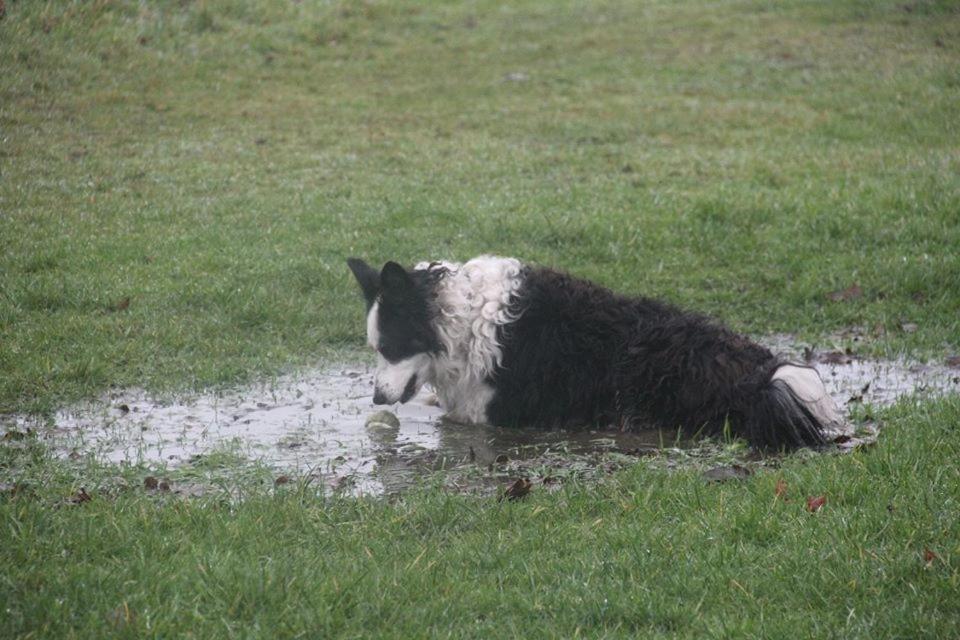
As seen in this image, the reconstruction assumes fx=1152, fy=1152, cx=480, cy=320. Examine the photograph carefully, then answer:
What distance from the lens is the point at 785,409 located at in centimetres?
718

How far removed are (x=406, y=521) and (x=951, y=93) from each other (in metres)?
15.2

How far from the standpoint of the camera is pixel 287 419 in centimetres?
811

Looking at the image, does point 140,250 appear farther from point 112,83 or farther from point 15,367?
point 112,83

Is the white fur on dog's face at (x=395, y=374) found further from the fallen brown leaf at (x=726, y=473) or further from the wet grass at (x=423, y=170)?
the fallen brown leaf at (x=726, y=473)

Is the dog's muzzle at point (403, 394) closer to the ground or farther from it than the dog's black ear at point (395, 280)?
closer to the ground

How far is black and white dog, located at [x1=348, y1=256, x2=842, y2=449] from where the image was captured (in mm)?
7840

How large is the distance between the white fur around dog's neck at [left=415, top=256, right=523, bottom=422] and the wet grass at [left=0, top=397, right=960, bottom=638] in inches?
72.9

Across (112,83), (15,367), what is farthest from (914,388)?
(112,83)

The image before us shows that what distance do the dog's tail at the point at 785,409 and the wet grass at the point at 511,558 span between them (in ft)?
2.14

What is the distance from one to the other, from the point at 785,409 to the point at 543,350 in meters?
1.82

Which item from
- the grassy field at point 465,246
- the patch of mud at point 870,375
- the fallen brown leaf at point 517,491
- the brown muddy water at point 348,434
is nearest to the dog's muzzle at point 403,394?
the brown muddy water at point 348,434

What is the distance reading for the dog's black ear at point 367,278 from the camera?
8.34m

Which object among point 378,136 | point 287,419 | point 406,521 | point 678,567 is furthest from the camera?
point 378,136

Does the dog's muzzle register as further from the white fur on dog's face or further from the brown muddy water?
the brown muddy water
